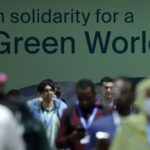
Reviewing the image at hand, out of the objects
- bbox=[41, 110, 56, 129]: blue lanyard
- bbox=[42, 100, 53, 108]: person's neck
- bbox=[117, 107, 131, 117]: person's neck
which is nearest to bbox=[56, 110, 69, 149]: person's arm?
bbox=[117, 107, 131, 117]: person's neck

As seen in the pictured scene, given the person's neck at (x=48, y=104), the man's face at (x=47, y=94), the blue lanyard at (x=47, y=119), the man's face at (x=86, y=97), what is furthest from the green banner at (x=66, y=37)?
the man's face at (x=86, y=97)

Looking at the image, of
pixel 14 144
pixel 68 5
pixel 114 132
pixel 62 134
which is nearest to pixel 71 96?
pixel 68 5

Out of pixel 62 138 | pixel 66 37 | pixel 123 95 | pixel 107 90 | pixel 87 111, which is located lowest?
pixel 62 138

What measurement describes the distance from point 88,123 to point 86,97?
0.94ft

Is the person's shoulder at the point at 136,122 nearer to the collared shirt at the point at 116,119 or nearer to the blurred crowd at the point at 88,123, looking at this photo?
the blurred crowd at the point at 88,123

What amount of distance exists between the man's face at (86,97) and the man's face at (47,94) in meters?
2.66

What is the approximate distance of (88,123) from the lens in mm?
9766

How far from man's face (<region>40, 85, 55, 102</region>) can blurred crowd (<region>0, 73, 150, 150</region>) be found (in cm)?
246

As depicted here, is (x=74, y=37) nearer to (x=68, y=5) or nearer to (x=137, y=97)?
(x=68, y=5)

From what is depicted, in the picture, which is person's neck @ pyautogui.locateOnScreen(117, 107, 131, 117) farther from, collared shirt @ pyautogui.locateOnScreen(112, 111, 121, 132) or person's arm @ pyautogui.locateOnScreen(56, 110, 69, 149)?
person's arm @ pyautogui.locateOnScreen(56, 110, 69, 149)

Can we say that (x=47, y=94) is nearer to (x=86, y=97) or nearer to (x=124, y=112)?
(x=86, y=97)

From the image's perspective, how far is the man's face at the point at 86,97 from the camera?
978 cm

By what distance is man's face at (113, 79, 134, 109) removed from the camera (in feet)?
27.0

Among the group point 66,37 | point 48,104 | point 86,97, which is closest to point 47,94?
point 48,104
